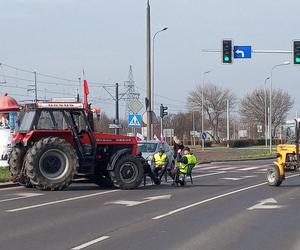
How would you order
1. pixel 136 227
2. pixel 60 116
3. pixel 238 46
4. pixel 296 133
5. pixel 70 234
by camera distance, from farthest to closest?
pixel 238 46
pixel 296 133
pixel 60 116
pixel 136 227
pixel 70 234

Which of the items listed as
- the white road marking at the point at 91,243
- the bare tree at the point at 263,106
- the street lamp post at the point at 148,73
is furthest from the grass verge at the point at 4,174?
the bare tree at the point at 263,106

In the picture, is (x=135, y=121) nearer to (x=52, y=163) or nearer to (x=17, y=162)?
(x=17, y=162)

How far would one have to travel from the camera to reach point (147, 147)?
26906mm

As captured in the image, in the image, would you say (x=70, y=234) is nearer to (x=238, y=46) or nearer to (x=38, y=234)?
(x=38, y=234)

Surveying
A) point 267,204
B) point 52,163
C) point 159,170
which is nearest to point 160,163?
point 159,170

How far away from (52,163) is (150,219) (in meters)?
7.16

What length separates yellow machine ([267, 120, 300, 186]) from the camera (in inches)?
847

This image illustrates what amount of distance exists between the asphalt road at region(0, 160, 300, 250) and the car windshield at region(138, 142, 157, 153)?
21.2ft

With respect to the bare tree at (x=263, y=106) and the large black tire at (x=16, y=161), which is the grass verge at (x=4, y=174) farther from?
the bare tree at (x=263, y=106)

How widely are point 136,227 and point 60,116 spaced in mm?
8933

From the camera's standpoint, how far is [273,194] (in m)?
18.5

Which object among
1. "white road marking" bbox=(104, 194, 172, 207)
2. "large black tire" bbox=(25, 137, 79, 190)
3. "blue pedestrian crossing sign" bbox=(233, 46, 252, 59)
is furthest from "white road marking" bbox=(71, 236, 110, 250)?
"blue pedestrian crossing sign" bbox=(233, 46, 252, 59)

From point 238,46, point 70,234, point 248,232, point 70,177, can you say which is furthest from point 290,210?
point 238,46

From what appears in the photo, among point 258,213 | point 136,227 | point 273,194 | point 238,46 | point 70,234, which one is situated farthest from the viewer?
point 238,46
